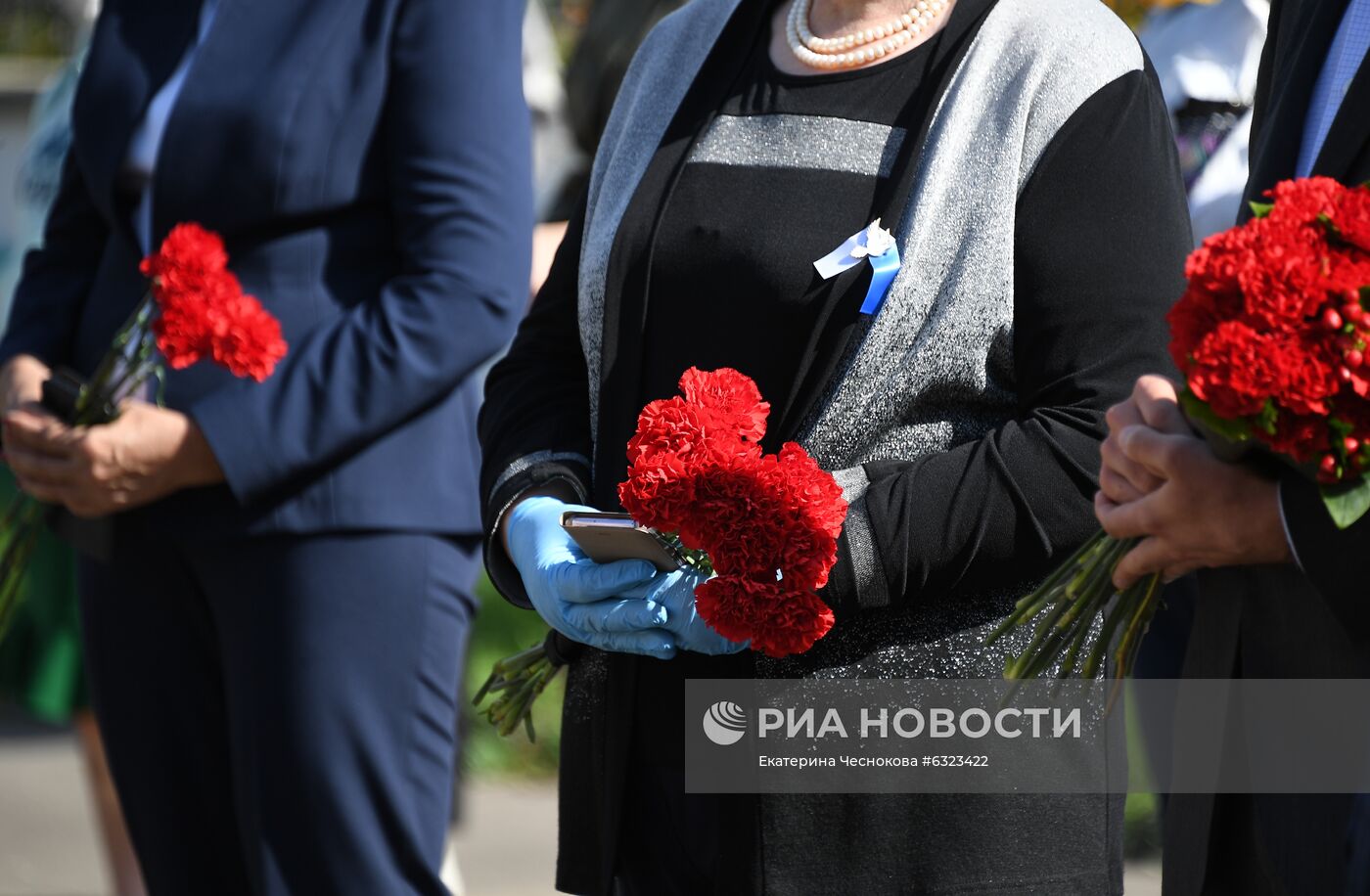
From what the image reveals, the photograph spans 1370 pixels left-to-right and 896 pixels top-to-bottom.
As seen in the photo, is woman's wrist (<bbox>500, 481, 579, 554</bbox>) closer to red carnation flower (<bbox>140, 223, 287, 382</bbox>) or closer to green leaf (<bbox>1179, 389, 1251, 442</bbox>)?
red carnation flower (<bbox>140, 223, 287, 382</bbox>)

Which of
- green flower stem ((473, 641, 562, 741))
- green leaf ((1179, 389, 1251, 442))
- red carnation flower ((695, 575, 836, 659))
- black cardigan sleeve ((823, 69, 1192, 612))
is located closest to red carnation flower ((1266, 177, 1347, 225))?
green leaf ((1179, 389, 1251, 442))

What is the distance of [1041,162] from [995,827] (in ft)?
2.38

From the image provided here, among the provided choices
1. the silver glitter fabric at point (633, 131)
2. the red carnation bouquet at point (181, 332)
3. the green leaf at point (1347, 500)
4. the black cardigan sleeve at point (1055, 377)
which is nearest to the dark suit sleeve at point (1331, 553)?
the green leaf at point (1347, 500)

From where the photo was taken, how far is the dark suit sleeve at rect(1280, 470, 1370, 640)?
1469 millimetres

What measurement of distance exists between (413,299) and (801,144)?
0.82m

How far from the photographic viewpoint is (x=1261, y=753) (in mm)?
1604

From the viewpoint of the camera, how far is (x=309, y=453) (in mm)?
2561

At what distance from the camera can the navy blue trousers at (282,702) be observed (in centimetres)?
257

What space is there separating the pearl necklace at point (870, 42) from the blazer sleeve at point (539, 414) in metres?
0.42

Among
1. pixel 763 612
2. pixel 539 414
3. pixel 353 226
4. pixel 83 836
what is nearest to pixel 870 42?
pixel 539 414

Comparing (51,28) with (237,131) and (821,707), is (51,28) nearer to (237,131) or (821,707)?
(237,131)

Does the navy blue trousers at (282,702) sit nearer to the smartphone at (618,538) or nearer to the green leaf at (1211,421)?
the smartphone at (618,538)

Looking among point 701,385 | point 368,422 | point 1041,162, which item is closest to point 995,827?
point 701,385

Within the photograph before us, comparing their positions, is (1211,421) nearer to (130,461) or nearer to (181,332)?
(181,332)
